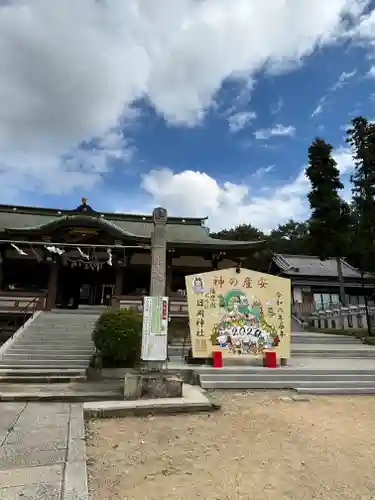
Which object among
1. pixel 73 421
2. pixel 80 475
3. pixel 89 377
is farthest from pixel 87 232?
pixel 80 475

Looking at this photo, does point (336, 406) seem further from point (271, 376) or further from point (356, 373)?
point (356, 373)

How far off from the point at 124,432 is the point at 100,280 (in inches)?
598

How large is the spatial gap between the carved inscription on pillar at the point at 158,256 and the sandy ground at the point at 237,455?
2652mm

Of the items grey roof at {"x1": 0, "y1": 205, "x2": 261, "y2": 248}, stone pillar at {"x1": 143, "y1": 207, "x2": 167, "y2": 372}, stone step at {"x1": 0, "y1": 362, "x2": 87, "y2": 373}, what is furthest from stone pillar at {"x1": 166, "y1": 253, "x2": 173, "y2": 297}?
stone pillar at {"x1": 143, "y1": 207, "x2": 167, "y2": 372}

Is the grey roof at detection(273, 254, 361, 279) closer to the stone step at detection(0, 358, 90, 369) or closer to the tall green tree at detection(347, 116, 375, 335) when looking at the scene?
the tall green tree at detection(347, 116, 375, 335)

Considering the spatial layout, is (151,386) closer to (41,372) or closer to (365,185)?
(41,372)

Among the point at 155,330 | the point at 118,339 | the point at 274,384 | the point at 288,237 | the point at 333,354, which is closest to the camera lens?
the point at 155,330

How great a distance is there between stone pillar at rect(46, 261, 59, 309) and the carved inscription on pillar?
379 inches

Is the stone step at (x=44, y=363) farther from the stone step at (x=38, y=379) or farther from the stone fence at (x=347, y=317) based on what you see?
the stone fence at (x=347, y=317)

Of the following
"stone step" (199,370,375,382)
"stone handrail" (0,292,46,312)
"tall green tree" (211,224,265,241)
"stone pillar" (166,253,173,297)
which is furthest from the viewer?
"tall green tree" (211,224,265,241)

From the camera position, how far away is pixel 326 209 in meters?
21.8

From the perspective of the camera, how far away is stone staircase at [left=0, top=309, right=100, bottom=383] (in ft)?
29.0

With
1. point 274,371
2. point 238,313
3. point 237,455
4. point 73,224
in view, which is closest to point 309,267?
point 73,224

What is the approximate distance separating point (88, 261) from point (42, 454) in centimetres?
1353
